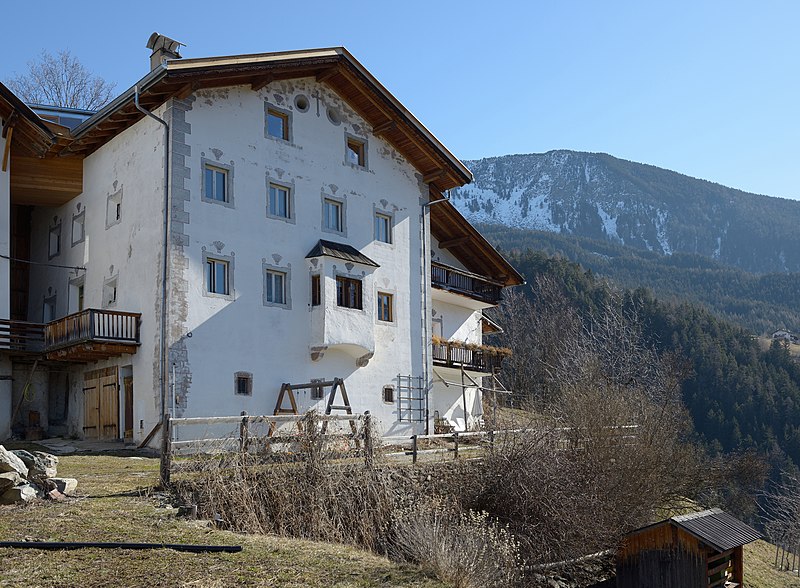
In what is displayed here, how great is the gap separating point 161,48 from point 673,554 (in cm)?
2078

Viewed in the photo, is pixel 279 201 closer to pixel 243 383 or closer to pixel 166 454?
pixel 243 383

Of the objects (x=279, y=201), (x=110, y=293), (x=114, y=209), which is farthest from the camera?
(x=279, y=201)

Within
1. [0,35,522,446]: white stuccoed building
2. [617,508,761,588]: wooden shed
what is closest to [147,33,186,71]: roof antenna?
[0,35,522,446]: white stuccoed building

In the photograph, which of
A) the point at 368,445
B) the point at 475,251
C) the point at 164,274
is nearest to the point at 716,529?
the point at 368,445

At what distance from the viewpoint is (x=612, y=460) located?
24.5 m

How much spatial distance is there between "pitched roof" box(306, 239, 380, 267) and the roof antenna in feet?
24.5

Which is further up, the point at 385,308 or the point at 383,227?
the point at 383,227

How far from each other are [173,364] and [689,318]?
275ft

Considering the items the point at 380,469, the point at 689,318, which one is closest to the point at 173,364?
the point at 380,469

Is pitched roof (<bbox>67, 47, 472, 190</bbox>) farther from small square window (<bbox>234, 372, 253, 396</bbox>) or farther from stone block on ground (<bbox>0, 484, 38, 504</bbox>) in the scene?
→ stone block on ground (<bbox>0, 484, 38, 504</bbox>)

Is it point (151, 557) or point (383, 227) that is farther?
point (383, 227)

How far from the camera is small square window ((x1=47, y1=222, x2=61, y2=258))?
31708mm

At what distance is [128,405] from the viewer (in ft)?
86.8

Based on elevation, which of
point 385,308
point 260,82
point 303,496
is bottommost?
point 303,496
